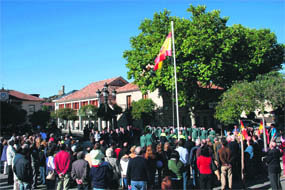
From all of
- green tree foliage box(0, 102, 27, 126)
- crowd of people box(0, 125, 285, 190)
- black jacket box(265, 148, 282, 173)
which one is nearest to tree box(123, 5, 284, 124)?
crowd of people box(0, 125, 285, 190)

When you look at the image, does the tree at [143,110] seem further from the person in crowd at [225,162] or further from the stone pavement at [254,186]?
the person in crowd at [225,162]

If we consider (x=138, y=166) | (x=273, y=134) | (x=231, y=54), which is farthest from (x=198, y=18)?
(x=138, y=166)

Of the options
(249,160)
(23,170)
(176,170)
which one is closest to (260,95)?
(249,160)

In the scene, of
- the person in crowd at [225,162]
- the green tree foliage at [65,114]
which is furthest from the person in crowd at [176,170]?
the green tree foliage at [65,114]

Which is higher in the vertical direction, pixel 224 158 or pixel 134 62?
pixel 134 62

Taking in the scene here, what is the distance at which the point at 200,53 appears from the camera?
2227 cm

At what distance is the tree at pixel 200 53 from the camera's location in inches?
874

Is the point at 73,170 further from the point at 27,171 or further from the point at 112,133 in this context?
the point at 112,133

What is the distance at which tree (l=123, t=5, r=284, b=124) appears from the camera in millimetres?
22188

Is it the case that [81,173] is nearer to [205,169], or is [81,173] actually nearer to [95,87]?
[205,169]

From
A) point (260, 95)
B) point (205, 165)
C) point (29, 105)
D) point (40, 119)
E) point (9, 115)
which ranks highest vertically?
point (29, 105)

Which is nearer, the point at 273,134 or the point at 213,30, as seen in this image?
the point at 273,134

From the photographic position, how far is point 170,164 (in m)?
6.98

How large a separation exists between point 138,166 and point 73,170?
1818 millimetres
